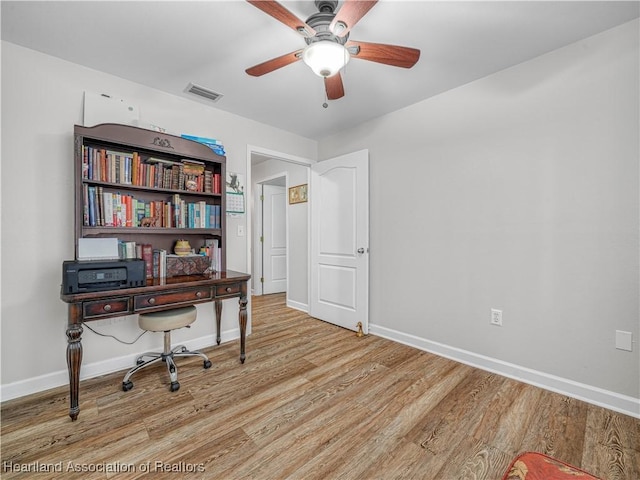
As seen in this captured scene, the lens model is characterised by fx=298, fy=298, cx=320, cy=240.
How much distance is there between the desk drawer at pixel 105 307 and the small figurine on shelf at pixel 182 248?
72cm

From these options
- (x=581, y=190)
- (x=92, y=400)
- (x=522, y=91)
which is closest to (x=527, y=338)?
(x=581, y=190)

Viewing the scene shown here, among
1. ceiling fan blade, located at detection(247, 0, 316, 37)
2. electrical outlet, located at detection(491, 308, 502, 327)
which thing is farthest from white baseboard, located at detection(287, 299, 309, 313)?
ceiling fan blade, located at detection(247, 0, 316, 37)

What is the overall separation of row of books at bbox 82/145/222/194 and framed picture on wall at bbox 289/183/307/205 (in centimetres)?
177

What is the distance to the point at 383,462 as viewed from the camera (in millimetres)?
1523

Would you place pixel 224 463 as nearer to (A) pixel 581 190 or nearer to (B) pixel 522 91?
(A) pixel 581 190

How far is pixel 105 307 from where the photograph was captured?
6.28 ft

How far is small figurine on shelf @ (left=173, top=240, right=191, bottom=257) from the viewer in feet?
8.69

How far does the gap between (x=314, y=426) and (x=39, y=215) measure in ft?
7.91

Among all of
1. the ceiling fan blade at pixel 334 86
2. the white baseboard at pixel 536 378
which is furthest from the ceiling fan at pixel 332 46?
the white baseboard at pixel 536 378

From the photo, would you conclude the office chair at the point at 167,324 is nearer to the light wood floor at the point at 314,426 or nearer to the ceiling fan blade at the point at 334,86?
the light wood floor at the point at 314,426

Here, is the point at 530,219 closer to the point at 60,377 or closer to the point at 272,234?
the point at 60,377

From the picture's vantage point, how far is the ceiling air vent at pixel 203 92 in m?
2.63

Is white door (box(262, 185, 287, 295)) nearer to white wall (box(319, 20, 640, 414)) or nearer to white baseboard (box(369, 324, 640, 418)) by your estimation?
white wall (box(319, 20, 640, 414))

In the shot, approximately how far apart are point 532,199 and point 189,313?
109 inches
